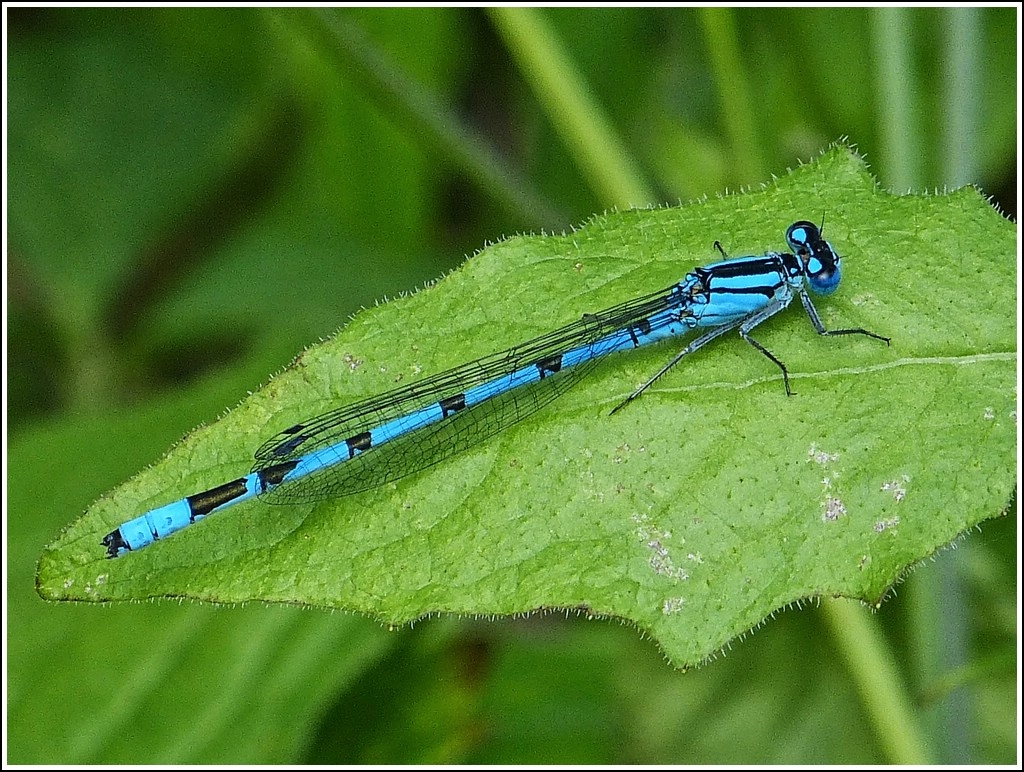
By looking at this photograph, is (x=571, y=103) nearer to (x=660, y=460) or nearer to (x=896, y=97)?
(x=896, y=97)

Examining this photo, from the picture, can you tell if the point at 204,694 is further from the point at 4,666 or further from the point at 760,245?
the point at 760,245

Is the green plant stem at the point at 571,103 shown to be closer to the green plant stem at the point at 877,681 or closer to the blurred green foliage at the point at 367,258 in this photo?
the blurred green foliage at the point at 367,258

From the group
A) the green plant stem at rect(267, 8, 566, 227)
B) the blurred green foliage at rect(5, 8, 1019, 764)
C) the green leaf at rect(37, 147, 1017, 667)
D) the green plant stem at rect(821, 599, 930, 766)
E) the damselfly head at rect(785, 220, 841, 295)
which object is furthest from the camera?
the green plant stem at rect(267, 8, 566, 227)

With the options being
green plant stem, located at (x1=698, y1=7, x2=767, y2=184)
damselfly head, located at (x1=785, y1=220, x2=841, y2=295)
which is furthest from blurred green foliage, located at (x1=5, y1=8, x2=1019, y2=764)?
damselfly head, located at (x1=785, y1=220, x2=841, y2=295)

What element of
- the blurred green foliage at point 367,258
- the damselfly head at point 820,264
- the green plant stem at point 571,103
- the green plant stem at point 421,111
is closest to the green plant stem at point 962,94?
the blurred green foliage at point 367,258

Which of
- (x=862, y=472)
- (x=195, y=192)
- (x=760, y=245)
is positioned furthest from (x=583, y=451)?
(x=195, y=192)

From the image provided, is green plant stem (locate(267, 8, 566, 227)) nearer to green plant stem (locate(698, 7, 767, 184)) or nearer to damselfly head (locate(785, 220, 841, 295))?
green plant stem (locate(698, 7, 767, 184))
